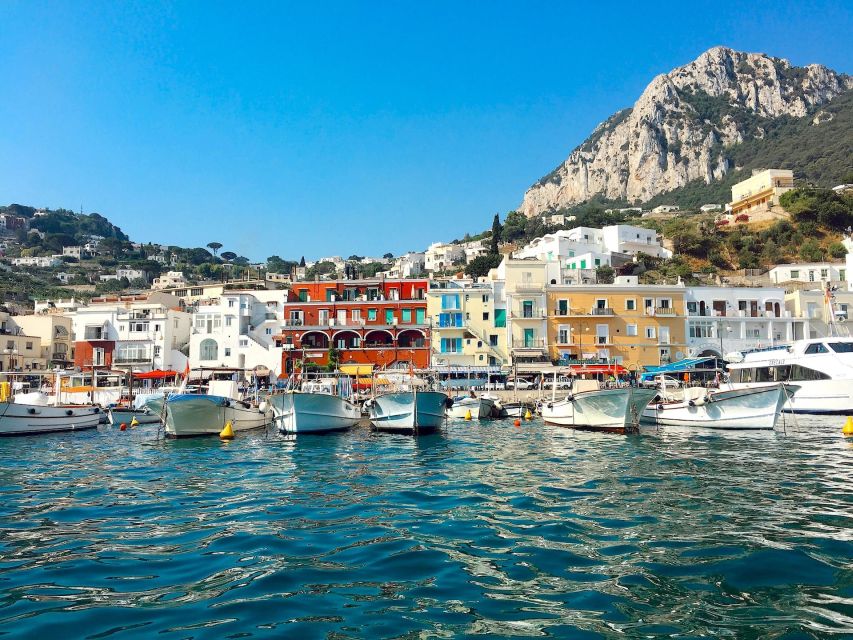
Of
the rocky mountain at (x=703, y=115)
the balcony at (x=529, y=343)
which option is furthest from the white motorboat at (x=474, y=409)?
the rocky mountain at (x=703, y=115)

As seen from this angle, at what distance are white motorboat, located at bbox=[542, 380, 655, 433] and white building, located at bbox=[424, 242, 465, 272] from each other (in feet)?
→ 315

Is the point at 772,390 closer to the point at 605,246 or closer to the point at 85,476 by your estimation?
the point at 85,476

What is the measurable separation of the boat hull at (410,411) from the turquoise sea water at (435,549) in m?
9.33

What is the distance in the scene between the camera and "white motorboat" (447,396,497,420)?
3902cm

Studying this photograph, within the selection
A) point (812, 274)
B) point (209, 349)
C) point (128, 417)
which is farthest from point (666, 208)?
point (128, 417)

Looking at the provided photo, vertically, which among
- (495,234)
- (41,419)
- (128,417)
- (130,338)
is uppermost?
(495,234)

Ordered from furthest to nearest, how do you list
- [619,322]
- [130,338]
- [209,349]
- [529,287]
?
[130,338]
[209,349]
[529,287]
[619,322]

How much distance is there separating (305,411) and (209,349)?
40.9 metres

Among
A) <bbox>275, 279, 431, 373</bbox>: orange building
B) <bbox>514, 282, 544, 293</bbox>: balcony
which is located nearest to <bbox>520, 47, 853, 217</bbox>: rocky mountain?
<bbox>514, 282, 544, 293</bbox>: balcony

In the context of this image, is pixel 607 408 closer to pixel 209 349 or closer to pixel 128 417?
pixel 128 417

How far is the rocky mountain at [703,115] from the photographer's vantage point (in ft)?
551

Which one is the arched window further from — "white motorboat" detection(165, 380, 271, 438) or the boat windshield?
the boat windshield

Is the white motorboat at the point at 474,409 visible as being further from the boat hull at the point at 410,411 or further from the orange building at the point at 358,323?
the orange building at the point at 358,323

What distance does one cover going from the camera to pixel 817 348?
3416 centimetres
